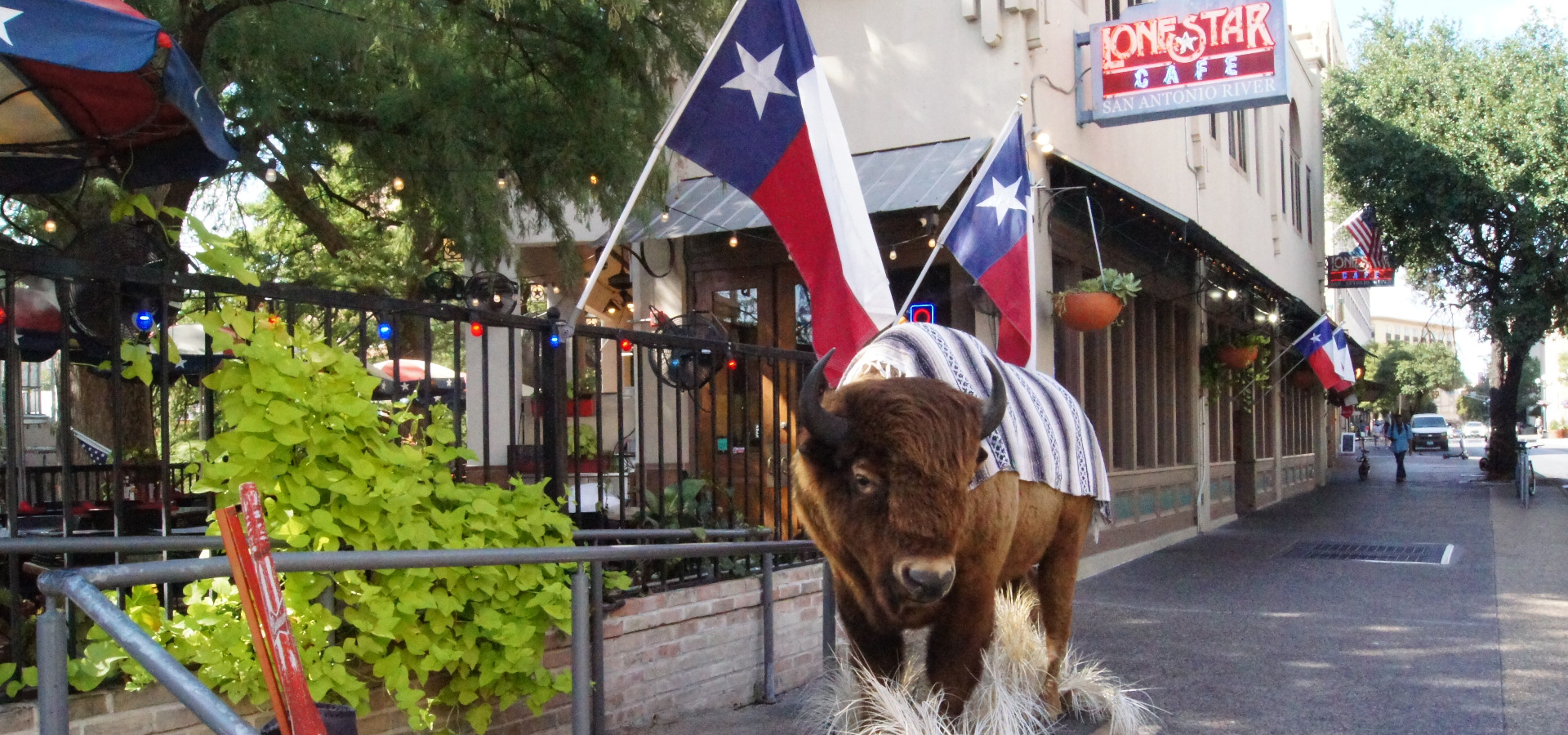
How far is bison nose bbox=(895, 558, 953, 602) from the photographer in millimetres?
3666

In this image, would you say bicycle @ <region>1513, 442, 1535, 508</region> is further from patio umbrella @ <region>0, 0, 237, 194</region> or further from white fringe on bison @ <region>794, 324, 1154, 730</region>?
patio umbrella @ <region>0, 0, 237, 194</region>

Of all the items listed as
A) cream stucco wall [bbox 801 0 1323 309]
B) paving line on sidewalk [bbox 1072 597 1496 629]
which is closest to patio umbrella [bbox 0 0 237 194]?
paving line on sidewalk [bbox 1072 597 1496 629]

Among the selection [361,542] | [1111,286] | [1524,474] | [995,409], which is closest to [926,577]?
[995,409]

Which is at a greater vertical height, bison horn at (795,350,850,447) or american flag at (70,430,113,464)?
bison horn at (795,350,850,447)

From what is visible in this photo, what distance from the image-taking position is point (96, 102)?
5.18 m

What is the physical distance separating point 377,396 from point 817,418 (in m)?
3.15

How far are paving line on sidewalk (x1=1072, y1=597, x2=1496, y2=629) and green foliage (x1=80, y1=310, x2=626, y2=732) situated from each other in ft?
18.4

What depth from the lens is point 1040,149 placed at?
429 inches

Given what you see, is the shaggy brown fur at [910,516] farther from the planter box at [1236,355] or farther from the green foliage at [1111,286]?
the planter box at [1236,355]

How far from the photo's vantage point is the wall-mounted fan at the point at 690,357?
609 centimetres

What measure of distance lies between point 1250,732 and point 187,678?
16.9ft

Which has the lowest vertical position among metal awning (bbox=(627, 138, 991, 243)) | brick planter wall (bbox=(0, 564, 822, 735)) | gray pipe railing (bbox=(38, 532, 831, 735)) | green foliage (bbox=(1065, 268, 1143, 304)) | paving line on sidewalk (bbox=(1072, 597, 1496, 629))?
paving line on sidewalk (bbox=(1072, 597, 1496, 629))

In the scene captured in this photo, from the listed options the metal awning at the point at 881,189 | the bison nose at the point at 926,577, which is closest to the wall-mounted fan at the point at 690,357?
the metal awning at the point at 881,189

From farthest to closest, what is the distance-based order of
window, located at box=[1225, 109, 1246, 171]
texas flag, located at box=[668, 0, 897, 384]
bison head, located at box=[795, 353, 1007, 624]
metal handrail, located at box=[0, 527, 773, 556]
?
window, located at box=[1225, 109, 1246, 171] < texas flag, located at box=[668, 0, 897, 384] < bison head, located at box=[795, 353, 1007, 624] < metal handrail, located at box=[0, 527, 773, 556]
